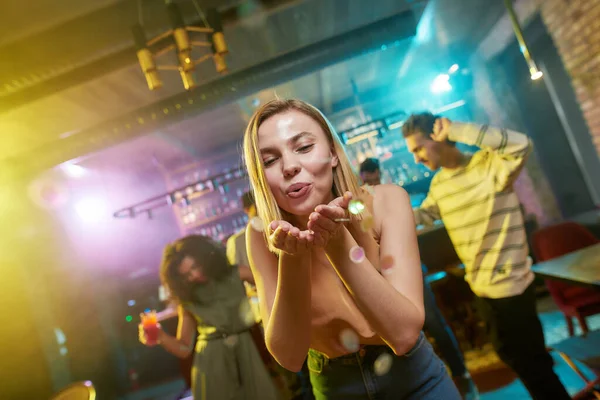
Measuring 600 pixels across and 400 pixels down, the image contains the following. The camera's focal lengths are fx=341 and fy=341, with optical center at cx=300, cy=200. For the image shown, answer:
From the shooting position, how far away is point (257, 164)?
1.06 metres

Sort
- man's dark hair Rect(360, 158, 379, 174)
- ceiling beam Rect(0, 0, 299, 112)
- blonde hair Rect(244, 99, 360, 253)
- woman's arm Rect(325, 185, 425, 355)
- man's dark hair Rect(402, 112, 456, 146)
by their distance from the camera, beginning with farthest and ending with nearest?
ceiling beam Rect(0, 0, 299, 112) → man's dark hair Rect(360, 158, 379, 174) → man's dark hair Rect(402, 112, 456, 146) → blonde hair Rect(244, 99, 360, 253) → woman's arm Rect(325, 185, 425, 355)

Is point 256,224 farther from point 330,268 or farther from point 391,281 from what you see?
point 391,281

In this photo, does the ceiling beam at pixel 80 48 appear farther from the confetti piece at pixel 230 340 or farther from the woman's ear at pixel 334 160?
the woman's ear at pixel 334 160

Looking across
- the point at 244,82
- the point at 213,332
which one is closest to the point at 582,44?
the point at 244,82

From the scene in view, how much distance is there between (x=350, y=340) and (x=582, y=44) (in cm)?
429

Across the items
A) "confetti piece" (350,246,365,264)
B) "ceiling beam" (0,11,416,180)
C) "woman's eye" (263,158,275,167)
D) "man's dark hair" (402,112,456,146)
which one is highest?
"ceiling beam" (0,11,416,180)

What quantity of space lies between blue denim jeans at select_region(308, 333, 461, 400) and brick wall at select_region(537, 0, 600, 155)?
3.94m

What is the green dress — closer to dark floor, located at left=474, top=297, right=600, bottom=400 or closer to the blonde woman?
the blonde woman

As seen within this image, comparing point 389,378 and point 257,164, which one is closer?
point 257,164

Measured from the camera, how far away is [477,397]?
10.5ft

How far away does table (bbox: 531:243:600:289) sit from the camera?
1846 millimetres

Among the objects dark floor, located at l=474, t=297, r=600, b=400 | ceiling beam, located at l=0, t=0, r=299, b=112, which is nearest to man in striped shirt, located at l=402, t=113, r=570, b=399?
dark floor, located at l=474, t=297, r=600, b=400

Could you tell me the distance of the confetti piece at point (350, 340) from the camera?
3.98 ft

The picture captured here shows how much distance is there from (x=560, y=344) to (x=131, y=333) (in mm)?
7824
